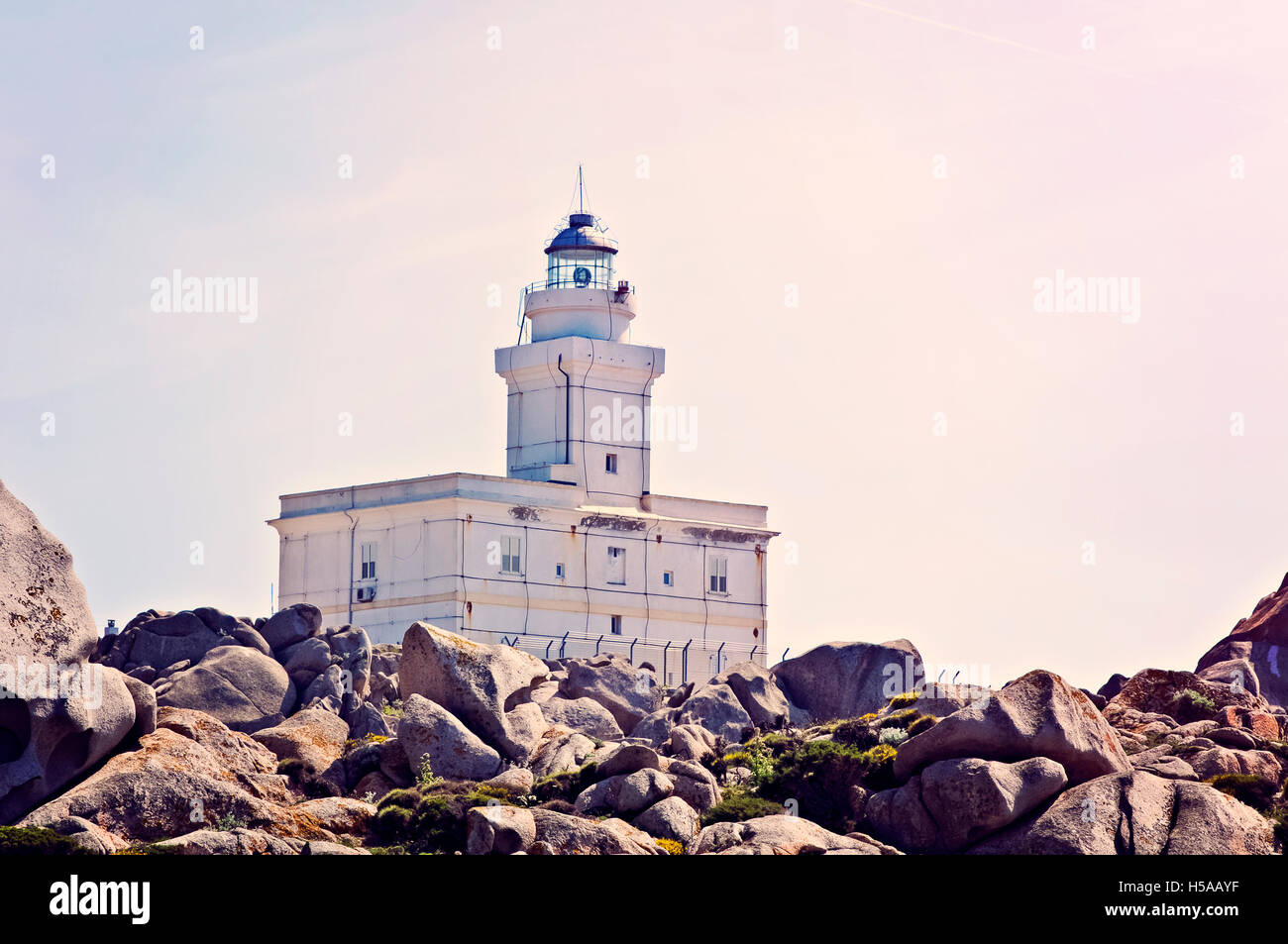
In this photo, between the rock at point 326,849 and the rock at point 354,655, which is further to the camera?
the rock at point 354,655

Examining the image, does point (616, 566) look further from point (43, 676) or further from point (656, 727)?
point (43, 676)

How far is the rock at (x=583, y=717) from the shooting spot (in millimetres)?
36844

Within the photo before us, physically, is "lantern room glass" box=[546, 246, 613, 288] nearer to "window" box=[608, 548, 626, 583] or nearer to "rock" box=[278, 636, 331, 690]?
"window" box=[608, 548, 626, 583]

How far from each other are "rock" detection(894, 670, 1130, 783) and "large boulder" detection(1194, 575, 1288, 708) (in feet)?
53.6

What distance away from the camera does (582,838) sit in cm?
2656

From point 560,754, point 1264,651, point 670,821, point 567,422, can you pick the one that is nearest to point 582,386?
point 567,422

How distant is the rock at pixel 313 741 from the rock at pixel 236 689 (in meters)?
1.15

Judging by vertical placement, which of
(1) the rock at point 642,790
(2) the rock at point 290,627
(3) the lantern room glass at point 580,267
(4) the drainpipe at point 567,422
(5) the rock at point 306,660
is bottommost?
(1) the rock at point 642,790

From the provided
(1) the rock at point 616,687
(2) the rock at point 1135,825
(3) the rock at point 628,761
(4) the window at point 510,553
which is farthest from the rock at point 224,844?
(4) the window at point 510,553

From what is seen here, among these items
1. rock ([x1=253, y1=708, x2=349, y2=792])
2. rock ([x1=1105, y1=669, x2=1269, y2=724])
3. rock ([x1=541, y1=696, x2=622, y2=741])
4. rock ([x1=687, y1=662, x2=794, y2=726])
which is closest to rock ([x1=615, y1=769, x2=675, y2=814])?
rock ([x1=253, y1=708, x2=349, y2=792])

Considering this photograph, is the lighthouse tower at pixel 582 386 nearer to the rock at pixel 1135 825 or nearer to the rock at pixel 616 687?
the rock at pixel 616 687

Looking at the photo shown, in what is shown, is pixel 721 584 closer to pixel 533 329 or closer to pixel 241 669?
pixel 533 329

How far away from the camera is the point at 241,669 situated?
3750cm
